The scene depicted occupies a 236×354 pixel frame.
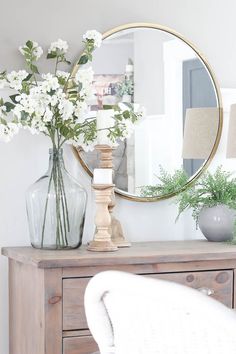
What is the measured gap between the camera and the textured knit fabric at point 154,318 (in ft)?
4.12

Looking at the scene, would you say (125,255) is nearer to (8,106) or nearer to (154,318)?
(8,106)

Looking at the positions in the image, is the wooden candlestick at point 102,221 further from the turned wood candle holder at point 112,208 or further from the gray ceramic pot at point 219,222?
the gray ceramic pot at point 219,222

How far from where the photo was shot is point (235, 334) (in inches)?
48.6

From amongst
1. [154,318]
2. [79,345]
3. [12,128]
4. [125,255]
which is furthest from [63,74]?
[154,318]

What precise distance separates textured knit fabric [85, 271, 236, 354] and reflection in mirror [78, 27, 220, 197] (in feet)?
5.42

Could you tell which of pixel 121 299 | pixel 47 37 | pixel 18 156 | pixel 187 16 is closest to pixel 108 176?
pixel 18 156

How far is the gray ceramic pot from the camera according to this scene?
310 cm

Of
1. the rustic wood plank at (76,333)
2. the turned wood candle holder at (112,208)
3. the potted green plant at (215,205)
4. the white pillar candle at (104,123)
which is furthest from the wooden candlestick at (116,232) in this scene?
the rustic wood plank at (76,333)

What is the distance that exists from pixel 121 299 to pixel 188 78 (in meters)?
1.98

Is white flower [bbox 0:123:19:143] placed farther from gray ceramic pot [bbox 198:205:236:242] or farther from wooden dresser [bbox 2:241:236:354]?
gray ceramic pot [bbox 198:205:236:242]

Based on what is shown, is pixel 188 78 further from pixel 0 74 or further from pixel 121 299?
pixel 121 299

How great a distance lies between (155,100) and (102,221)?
0.63m

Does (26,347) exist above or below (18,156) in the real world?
below

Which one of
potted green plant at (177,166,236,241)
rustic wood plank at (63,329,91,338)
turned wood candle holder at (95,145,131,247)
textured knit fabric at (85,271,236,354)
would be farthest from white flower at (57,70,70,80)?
textured knit fabric at (85,271,236,354)
